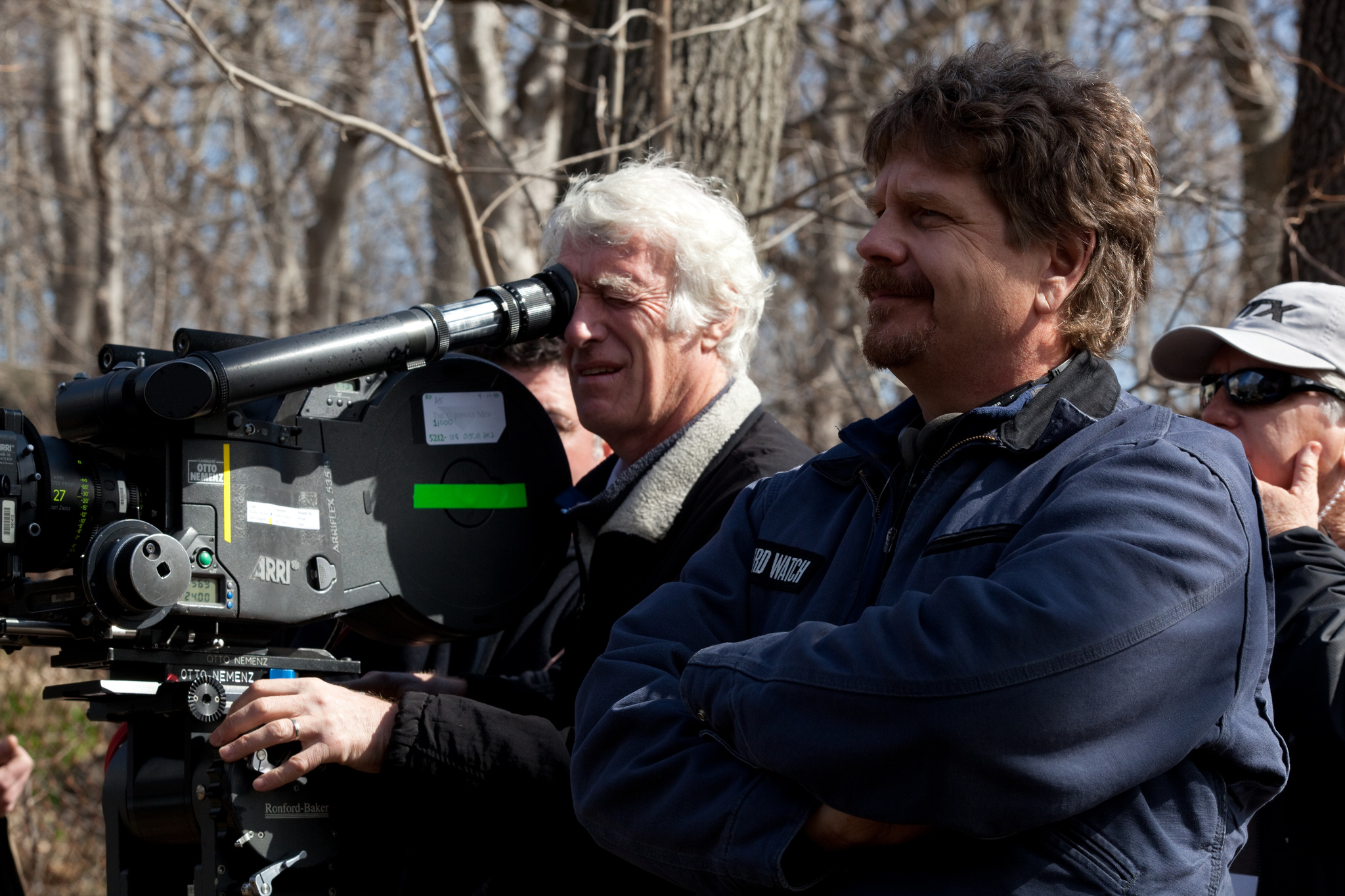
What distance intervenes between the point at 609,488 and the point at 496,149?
5.27 feet

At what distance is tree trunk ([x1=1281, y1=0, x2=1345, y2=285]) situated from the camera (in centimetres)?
387

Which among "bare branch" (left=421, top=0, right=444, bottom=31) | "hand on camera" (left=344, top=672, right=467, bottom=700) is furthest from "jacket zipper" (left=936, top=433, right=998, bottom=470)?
"bare branch" (left=421, top=0, right=444, bottom=31)

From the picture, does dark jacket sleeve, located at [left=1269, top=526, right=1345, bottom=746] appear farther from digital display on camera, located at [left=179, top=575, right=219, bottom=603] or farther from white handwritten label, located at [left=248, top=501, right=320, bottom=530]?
digital display on camera, located at [left=179, top=575, right=219, bottom=603]

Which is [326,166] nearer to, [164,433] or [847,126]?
[847,126]

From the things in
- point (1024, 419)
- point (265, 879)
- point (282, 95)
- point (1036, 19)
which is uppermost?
point (1036, 19)

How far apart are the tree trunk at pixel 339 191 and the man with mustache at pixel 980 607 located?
21.7 feet

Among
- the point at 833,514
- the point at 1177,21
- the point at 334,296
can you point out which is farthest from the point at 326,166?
the point at 833,514

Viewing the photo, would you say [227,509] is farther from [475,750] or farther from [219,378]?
[475,750]

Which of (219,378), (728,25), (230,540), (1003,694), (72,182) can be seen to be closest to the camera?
(1003,694)

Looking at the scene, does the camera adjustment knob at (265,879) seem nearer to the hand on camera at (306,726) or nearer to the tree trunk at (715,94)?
the hand on camera at (306,726)

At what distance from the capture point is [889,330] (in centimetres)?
183

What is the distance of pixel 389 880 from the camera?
2.38 m

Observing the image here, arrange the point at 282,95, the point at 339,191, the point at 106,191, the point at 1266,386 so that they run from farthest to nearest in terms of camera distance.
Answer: the point at 339,191 < the point at 106,191 < the point at 282,95 < the point at 1266,386

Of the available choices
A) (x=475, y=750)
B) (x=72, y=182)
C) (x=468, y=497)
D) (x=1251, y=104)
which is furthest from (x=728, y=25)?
(x=72, y=182)
